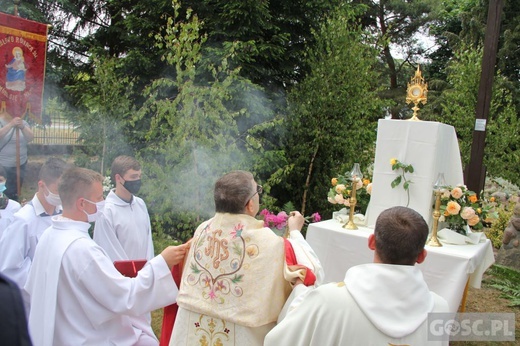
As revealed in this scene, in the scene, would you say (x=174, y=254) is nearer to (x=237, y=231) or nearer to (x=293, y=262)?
(x=237, y=231)

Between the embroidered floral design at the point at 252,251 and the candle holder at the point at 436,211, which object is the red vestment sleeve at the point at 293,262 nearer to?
the embroidered floral design at the point at 252,251

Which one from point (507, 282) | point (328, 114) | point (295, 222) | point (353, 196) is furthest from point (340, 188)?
point (328, 114)

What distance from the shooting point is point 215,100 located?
7.24 metres

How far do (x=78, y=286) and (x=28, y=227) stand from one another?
1.23 metres

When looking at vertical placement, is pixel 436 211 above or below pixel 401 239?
below

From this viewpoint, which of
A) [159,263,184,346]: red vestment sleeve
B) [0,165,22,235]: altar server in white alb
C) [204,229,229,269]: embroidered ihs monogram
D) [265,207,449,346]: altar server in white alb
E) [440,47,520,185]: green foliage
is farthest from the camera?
[440,47,520,185]: green foliage

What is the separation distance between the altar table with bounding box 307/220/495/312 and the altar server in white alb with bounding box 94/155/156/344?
1801 millimetres

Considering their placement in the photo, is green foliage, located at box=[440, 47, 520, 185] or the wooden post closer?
the wooden post

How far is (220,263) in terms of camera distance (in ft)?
8.38

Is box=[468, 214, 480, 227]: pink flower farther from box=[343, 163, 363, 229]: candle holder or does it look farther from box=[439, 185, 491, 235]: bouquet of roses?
box=[343, 163, 363, 229]: candle holder

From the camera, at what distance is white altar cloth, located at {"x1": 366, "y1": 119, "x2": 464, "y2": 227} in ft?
15.4

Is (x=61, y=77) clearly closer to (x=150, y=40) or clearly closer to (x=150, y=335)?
(x=150, y=40)

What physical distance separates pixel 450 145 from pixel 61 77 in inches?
328

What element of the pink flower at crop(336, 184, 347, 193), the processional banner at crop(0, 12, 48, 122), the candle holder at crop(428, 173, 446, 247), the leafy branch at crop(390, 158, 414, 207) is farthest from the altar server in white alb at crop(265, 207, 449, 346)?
the processional banner at crop(0, 12, 48, 122)
